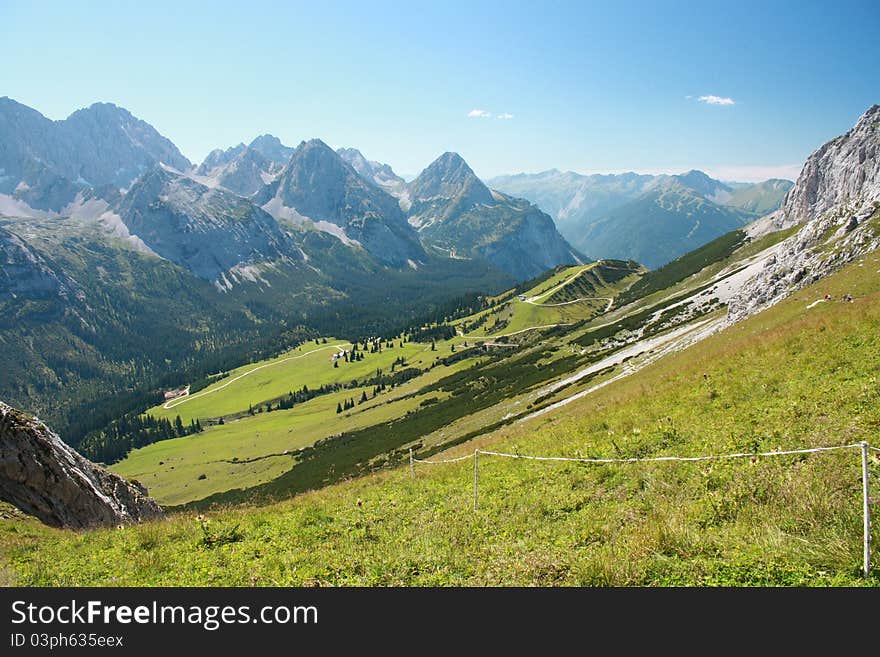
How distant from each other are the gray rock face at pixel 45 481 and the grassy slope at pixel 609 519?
12.0ft

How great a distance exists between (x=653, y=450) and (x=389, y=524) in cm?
1003

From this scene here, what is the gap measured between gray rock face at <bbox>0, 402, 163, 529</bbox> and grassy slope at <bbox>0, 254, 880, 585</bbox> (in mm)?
3652

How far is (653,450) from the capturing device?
17.4m

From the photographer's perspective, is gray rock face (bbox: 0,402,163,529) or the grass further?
the grass

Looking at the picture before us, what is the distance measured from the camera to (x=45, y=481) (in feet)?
75.8

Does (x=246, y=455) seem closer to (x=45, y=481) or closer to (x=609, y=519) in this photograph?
(x=45, y=481)

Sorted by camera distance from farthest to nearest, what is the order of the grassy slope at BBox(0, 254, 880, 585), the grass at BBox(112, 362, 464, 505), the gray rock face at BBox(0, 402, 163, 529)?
the grass at BBox(112, 362, 464, 505) → the gray rock face at BBox(0, 402, 163, 529) → the grassy slope at BBox(0, 254, 880, 585)

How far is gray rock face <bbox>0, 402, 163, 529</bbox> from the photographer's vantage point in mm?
21922

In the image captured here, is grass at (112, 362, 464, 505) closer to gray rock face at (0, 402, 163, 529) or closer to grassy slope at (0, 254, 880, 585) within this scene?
gray rock face at (0, 402, 163, 529)

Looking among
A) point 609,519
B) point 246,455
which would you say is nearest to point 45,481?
point 609,519

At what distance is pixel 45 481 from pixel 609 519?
2648 cm

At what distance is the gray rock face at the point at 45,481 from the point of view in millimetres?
21922

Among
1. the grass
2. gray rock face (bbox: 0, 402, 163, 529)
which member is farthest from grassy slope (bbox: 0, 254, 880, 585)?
the grass

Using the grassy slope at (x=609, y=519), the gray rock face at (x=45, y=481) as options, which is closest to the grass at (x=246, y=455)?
the gray rock face at (x=45, y=481)
